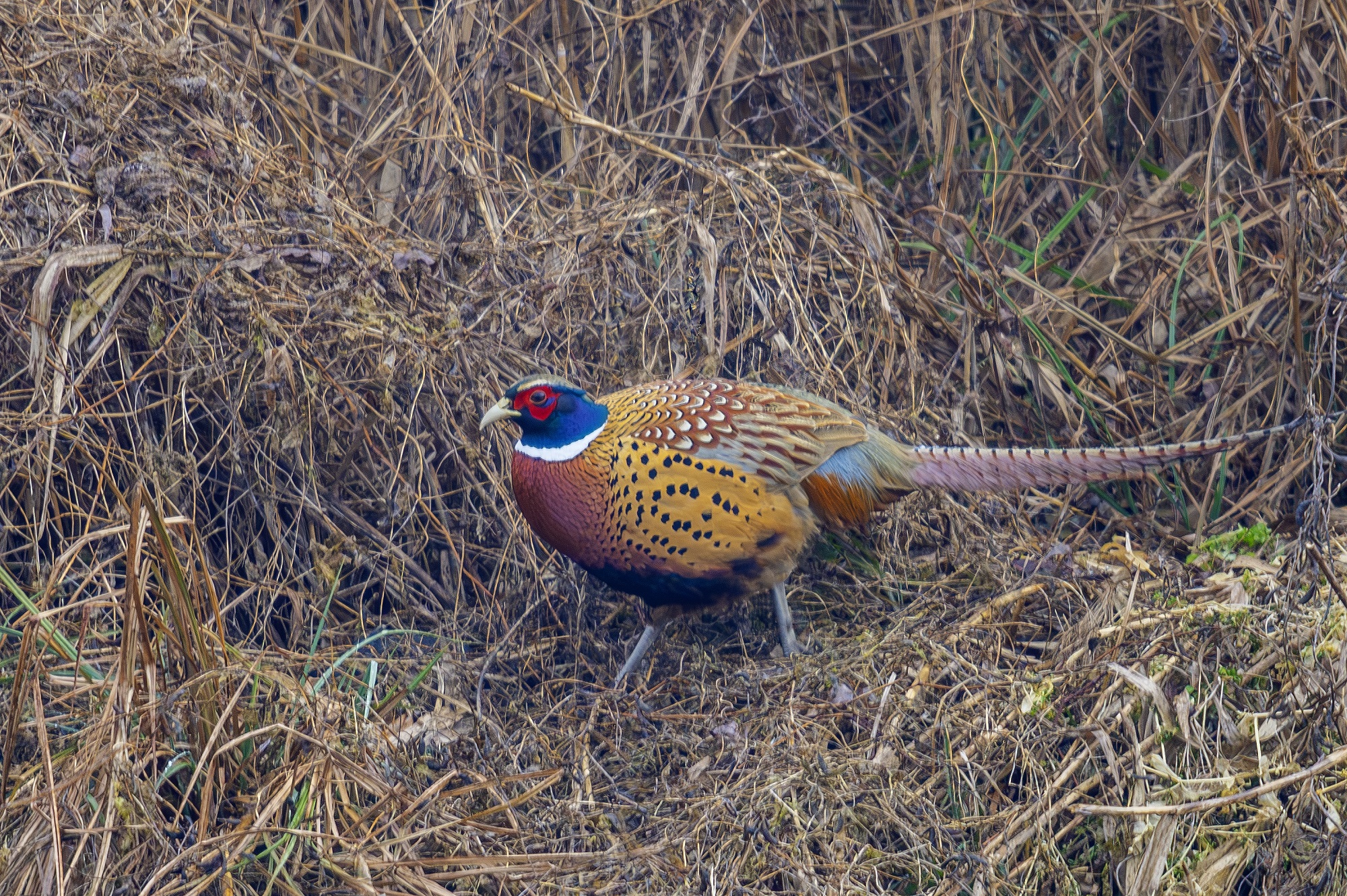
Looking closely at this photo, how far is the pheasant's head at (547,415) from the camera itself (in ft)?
11.7

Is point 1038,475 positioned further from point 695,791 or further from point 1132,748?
point 695,791

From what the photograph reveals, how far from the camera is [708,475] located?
11.7 ft

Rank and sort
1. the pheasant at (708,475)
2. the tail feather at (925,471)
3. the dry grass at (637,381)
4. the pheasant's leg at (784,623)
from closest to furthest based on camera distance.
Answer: the dry grass at (637,381), the pheasant at (708,475), the tail feather at (925,471), the pheasant's leg at (784,623)

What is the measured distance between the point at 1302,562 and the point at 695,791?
5.27 feet

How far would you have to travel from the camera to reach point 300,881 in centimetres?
273

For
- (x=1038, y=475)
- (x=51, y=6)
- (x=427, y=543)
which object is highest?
(x=51, y=6)

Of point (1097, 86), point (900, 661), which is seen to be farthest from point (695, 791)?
point (1097, 86)

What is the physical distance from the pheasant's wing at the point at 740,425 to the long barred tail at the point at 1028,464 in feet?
0.70

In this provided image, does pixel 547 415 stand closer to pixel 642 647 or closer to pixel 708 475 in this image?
pixel 708 475

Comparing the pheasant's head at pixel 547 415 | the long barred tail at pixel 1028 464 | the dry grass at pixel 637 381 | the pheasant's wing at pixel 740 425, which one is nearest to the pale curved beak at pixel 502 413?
the pheasant's head at pixel 547 415

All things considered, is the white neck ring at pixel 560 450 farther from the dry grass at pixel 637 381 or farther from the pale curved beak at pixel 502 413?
the dry grass at pixel 637 381

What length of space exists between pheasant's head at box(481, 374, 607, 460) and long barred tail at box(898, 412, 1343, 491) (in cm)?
98

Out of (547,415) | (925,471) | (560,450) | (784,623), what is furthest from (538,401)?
(925,471)

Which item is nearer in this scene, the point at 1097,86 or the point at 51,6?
the point at 51,6
